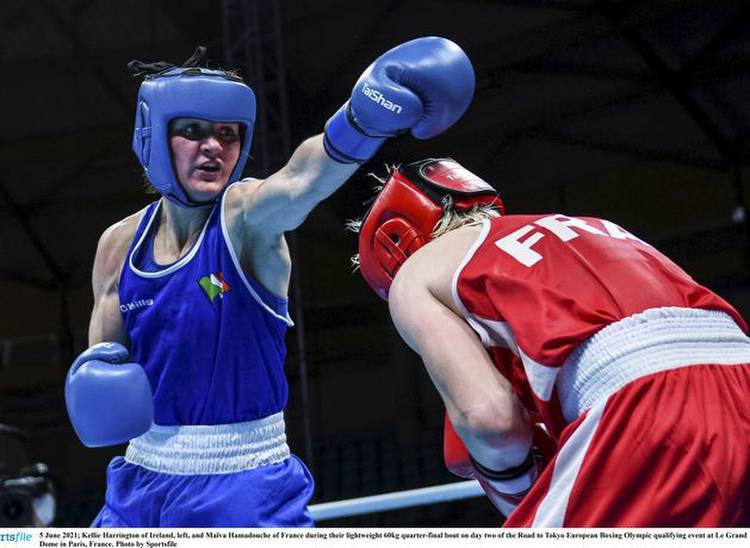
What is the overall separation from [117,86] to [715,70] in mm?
4414

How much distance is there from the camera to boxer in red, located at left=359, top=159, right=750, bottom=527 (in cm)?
121

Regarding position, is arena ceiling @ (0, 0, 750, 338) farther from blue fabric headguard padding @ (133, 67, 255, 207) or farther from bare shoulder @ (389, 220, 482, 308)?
bare shoulder @ (389, 220, 482, 308)

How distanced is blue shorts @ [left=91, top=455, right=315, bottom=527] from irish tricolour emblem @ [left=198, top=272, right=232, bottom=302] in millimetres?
377

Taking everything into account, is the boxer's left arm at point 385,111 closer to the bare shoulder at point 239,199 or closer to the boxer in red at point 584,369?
the bare shoulder at point 239,199

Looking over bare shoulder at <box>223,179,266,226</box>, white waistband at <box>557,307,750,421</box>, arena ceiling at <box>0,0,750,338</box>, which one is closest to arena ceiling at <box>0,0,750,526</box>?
arena ceiling at <box>0,0,750,338</box>

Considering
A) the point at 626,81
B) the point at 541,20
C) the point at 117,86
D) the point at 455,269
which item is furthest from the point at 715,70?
the point at 455,269

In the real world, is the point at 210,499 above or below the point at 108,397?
below

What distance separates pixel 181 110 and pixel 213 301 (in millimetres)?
455

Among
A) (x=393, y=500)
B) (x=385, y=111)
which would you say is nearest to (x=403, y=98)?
(x=385, y=111)

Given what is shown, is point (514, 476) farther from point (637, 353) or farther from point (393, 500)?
point (393, 500)

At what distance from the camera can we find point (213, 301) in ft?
6.48

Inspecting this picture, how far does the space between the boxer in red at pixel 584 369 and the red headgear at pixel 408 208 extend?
178 mm

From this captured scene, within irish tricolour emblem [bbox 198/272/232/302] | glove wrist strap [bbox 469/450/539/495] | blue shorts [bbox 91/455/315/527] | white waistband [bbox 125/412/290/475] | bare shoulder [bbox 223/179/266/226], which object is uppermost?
bare shoulder [bbox 223/179/266/226]

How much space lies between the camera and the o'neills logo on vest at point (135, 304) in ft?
6.67
